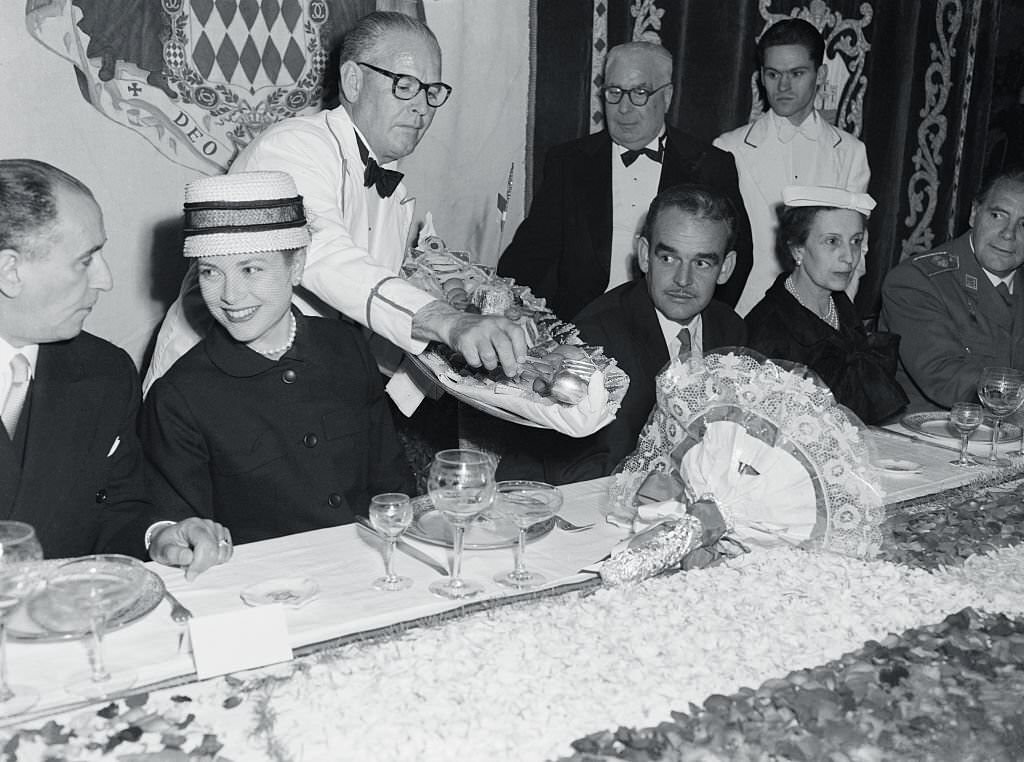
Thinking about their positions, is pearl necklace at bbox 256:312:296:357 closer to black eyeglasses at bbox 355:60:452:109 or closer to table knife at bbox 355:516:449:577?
table knife at bbox 355:516:449:577

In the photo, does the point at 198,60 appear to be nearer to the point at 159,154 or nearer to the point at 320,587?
the point at 159,154

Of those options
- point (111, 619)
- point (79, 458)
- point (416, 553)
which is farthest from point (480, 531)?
point (79, 458)

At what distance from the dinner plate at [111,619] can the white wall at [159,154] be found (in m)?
2.00

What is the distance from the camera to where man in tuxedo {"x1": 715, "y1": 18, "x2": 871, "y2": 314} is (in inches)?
181

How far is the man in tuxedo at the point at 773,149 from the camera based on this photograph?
4.60 metres

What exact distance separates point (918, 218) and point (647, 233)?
11.5ft

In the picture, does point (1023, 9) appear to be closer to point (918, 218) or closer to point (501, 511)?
point (918, 218)

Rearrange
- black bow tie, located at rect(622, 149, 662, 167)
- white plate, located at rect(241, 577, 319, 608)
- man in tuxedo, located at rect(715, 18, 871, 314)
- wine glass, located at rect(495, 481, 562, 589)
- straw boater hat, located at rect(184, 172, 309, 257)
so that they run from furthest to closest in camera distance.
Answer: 1. man in tuxedo, located at rect(715, 18, 871, 314)
2. black bow tie, located at rect(622, 149, 662, 167)
3. straw boater hat, located at rect(184, 172, 309, 257)
4. wine glass, located at rect(495, 481, 562, 589)
5. white plate, located at rect(241, 577, 319, 608)

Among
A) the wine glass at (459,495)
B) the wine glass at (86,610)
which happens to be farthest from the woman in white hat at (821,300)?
the wine glass at (86,610)

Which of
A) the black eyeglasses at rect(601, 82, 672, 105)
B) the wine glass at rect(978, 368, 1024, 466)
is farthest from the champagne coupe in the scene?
the black eyeglasses at rect(601, 82, 672, 105)

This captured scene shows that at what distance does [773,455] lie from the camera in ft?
6.22

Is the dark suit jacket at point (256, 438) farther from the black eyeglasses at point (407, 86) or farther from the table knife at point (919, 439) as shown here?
the table knife at point (919, 439)

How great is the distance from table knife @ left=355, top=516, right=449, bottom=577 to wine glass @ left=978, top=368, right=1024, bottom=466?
4.96ft

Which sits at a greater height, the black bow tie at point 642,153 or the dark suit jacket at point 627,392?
the black bow tie at point 642,153
